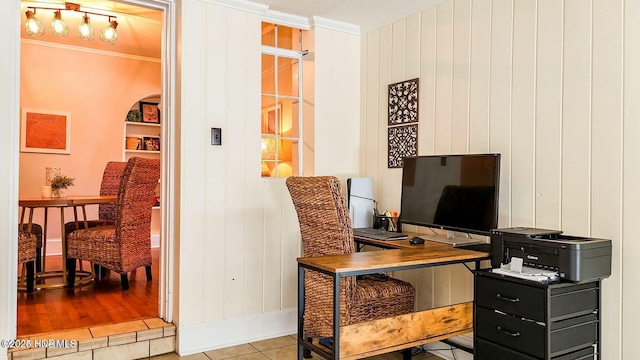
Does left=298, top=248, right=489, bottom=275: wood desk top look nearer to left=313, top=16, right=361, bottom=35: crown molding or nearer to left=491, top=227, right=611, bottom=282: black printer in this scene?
left=491, top=227, right=611, bottom=282: black printer

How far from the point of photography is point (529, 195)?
2564 mm

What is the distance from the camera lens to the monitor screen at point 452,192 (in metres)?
2.54

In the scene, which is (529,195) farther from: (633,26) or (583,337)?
(633,26)

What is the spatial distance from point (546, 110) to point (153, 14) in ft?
11.7

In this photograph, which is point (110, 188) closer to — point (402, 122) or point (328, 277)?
Answer: point (402, 122)

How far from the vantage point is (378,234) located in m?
3.03

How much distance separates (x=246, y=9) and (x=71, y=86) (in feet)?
11.5

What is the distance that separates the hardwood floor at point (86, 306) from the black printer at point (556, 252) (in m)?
2.46

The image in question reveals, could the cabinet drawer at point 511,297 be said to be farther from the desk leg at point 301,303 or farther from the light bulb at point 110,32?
the light bulb at point 110,32

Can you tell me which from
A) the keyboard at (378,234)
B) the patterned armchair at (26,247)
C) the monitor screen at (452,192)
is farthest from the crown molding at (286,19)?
the patterned armchair at (26,247)

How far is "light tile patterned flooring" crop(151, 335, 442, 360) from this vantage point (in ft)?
9.84

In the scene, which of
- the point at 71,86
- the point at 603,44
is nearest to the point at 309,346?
the point at 603,44

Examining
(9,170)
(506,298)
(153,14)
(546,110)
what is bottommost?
(506,298)

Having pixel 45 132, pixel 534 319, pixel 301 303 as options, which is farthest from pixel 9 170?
pixel 45 132
